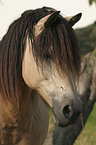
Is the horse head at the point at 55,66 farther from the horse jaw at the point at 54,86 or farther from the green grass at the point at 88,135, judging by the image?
the green grass at the point at 88,135

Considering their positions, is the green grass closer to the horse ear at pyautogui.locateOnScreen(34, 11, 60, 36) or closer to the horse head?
the horse head

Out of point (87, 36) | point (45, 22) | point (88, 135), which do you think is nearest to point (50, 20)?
point (45, 22)

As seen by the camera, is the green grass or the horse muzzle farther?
the green grass

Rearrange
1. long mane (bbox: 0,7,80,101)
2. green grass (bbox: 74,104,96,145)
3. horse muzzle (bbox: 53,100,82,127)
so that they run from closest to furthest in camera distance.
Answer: horse muzzle (bbox: 53,100,82,127) → long mane (bbox: 0,7,80,101) → green grass (bbox: 74,104,96,145)

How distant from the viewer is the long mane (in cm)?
197

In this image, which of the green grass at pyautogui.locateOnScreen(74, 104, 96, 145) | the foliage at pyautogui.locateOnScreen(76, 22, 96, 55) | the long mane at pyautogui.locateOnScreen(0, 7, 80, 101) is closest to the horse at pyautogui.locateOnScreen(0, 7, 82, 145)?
the long mane at pyautogui.locateOnScreen(0, 7, 80, 101)

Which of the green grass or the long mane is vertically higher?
the long mane

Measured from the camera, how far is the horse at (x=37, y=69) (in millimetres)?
1928

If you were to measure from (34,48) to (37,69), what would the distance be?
0.18 meters

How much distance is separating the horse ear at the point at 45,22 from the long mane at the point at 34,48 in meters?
0.04

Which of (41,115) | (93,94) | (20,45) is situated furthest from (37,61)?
(93,94)

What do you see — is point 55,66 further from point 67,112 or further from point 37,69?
point 67,112

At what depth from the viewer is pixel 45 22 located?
1970 mm

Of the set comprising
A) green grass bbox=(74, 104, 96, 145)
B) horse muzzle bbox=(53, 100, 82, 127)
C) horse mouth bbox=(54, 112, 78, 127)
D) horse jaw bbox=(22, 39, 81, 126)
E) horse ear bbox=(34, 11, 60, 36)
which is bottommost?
green grass bbox=(74, 104, 96, 145)
